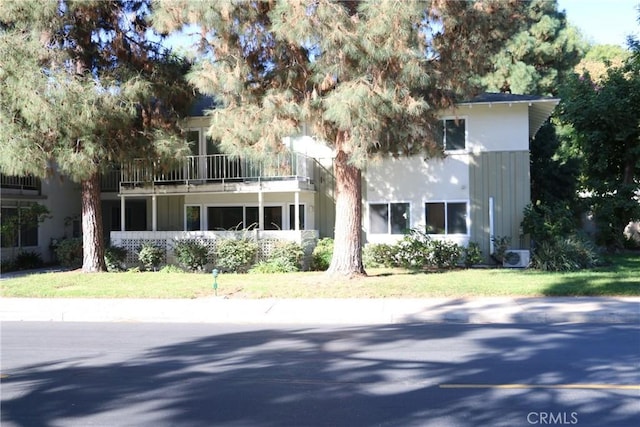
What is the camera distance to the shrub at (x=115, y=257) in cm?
1941

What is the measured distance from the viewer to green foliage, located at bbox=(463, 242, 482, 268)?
1861 cm

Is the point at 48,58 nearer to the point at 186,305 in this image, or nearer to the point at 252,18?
the point at 252,18

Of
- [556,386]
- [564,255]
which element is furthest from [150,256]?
[556,386]

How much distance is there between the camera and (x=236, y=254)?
1852 cm

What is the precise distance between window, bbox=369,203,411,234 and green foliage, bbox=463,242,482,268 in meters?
2.33

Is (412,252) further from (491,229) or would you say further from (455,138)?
(455,138)

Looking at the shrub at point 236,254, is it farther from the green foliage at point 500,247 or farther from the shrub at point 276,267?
the green foliage at point 500,247

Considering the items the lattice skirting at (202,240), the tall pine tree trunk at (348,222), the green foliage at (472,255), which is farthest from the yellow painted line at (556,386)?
the lattice skirting at (202,240)

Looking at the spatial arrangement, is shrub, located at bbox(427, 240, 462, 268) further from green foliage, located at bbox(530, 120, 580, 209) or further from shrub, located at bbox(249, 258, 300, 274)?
green foliage, located at bbox(530, 120, 580, 209)

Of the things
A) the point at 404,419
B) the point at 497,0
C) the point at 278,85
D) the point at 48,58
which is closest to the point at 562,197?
the point at 497,0

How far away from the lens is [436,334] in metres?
9.30

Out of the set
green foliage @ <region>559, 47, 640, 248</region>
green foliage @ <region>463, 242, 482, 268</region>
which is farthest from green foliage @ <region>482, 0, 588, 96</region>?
green foliage @ <region>463, 242, 482, 268</region>

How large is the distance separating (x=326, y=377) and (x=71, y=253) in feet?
54.8

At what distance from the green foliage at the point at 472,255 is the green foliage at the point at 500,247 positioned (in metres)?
0.55
